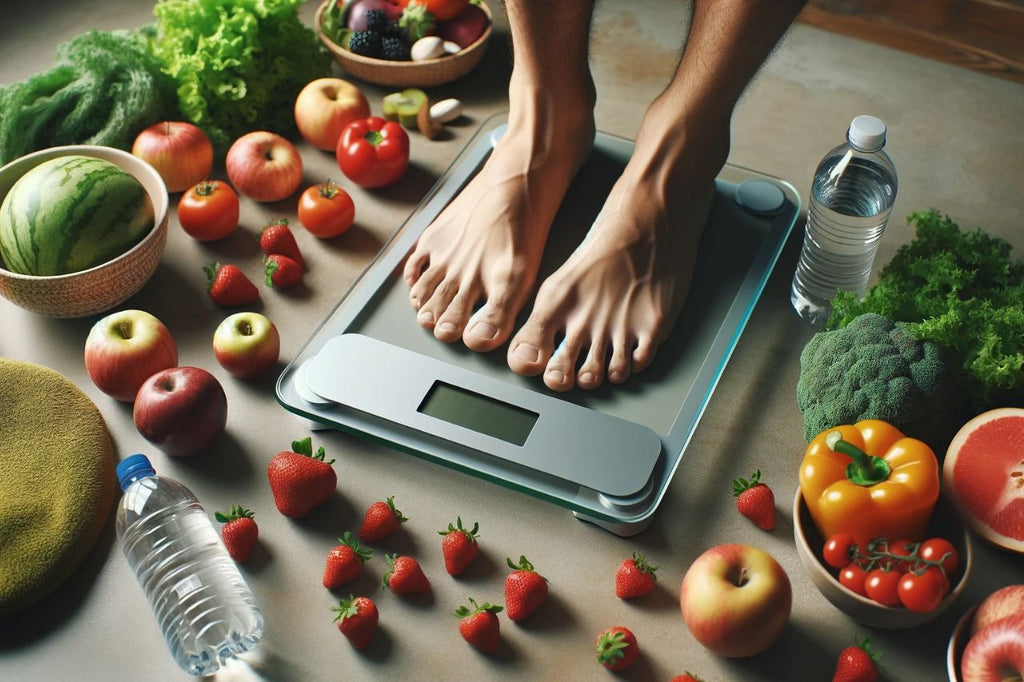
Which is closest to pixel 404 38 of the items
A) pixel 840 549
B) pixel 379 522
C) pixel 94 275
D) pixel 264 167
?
pixel 264 167

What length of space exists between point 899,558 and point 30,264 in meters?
1.11

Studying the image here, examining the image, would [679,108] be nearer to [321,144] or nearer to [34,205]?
[321,144]

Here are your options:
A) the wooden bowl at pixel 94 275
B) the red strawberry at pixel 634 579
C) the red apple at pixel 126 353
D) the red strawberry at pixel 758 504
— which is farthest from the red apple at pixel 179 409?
the red strawberry at pixel 758 504

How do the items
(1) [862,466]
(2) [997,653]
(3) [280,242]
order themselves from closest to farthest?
(2) [997,653] < (1) [862,466] < (3) [280,242]

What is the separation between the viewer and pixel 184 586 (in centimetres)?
104

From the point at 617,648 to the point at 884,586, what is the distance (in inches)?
10.8

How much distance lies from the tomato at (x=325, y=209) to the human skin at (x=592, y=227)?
174mm

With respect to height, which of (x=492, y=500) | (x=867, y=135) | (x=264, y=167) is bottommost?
(x=492, y=500)

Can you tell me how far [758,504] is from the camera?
1148 mm

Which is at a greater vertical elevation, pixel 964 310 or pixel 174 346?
pixel 964 310

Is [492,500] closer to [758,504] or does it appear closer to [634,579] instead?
[634,579]

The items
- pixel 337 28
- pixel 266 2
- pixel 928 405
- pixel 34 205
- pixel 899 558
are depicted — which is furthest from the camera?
pixel 337 28

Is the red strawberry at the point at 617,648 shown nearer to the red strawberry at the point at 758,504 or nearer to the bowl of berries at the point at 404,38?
the red strawberry at the point at 758,504

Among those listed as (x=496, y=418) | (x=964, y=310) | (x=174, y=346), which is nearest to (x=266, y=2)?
(x=174, y=346)
